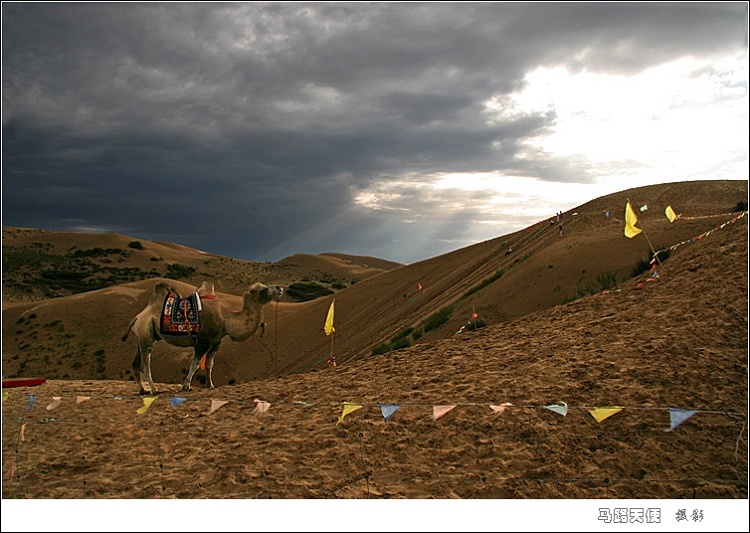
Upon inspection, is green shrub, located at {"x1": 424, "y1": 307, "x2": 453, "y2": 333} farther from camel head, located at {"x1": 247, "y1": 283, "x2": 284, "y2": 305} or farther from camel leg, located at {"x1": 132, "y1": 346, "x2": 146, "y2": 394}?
camel leg, located at {"x1": 132, "y1": 346, "x2": 146, "y2": 394}

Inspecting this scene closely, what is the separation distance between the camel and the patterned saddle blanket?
0.13m

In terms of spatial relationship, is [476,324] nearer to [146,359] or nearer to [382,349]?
[382,349]

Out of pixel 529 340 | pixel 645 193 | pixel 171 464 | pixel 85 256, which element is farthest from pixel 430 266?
pixel 85 256

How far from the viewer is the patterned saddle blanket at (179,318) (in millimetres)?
11508

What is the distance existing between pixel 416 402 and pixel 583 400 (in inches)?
110

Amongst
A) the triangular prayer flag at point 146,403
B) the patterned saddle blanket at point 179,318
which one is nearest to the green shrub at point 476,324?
the patterned saddle blanket at point 179,318

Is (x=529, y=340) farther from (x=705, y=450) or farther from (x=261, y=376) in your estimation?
(x=261, y=376)

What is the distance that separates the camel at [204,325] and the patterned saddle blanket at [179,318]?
13 centimetres

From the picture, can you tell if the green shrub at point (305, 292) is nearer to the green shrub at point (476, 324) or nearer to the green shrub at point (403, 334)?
the green shrub at point (403, 334)

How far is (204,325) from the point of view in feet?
38.4

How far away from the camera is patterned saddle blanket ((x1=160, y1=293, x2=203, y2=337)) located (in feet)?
37.8

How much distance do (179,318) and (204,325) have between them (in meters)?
0.55

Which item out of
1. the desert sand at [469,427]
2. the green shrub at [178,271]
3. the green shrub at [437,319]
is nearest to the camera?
the desert sand at [469,427]

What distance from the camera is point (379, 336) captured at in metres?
18.8
